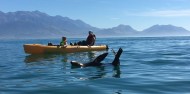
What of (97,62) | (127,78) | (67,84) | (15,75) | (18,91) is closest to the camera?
(18,91)

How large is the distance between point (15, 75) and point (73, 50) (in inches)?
686

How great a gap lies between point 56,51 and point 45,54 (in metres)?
1.27

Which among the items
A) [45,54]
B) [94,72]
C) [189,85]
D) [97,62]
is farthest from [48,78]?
[45,54]

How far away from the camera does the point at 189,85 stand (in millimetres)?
14844

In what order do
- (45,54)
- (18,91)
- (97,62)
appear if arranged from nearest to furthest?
(18,91), (97,62), (45,54)

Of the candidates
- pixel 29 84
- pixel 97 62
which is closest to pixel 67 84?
pixel 29 84

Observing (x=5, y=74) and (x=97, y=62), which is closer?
(x=5, y=74)

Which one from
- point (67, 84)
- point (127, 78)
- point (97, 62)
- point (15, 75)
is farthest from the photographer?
point (97, 62)

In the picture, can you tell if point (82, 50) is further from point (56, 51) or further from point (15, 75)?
point (15, 75)

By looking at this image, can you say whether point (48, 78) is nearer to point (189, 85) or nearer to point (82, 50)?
point (189, 85)

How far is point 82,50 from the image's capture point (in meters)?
37.1

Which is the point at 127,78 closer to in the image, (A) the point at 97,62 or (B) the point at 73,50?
(A) the point at 97,62

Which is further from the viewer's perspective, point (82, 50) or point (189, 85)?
point (82, 50)

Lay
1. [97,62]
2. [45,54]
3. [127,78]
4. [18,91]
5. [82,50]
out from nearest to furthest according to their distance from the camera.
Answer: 1. [18,91]
2. [127,78]
3. [97,62]
4. [45,54]
5. [82,50]
